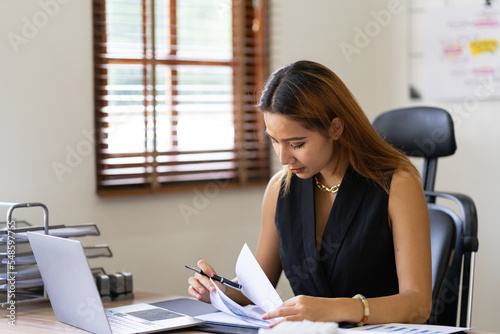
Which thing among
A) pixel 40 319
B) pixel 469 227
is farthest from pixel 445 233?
pixel 40 319

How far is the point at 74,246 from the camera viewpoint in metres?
1.46

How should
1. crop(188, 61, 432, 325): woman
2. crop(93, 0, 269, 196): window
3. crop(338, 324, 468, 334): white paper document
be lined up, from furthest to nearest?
crop(93, 0, 269, 196): window → crop(188, 61, 432, 325): woman → crop(338, 324, 468, 334): white paper document

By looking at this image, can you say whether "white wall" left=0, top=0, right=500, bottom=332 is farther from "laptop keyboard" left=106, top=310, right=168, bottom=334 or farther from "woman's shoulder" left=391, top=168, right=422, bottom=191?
"woman's shoulder" left=391, top=168, right=422, bottom=191

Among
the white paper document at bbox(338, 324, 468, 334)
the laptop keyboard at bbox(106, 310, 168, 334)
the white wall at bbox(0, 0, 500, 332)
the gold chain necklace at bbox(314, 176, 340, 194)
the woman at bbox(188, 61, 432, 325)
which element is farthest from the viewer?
the white wall at bbox(0, 0, 500, 332)

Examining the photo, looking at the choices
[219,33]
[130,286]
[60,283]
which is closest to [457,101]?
[219,33]

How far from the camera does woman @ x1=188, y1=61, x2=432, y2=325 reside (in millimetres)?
1695

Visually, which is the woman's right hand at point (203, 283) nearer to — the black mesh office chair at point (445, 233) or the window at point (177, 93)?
the black mesh office chair at point (445, 233)

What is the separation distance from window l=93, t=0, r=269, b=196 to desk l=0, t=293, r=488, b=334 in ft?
2.57

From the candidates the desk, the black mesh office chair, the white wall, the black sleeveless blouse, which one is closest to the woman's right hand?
the desk

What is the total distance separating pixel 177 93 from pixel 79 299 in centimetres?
151

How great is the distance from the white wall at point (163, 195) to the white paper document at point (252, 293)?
1.09 m

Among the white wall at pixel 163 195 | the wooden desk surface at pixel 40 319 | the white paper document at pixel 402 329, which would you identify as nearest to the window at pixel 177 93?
the white wall at pixel 163 195

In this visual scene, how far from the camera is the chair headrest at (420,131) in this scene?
204 cm

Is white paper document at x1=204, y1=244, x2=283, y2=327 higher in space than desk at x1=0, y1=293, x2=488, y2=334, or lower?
higher
